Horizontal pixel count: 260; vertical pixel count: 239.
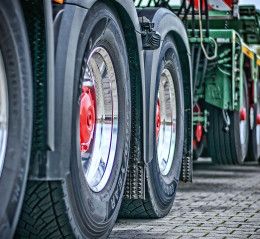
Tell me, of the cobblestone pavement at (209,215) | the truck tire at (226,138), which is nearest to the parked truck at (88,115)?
the cobblestone pavement at (209,215)

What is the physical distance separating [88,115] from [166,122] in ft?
6.14

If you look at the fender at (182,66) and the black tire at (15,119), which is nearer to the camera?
the black tire at (15,119)

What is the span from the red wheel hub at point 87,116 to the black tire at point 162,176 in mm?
798

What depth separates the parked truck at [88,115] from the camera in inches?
155

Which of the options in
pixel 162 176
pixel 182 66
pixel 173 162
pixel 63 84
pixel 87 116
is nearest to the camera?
pixel 63 84

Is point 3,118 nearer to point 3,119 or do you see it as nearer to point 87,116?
point 3,119

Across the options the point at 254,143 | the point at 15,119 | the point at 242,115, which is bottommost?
the point at 15,119

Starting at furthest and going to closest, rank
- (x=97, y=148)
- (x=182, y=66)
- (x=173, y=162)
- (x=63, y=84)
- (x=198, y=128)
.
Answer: (x=198, y=128) < (x=182, y=66) < (x=173, y=162) < (x=97, y=148) < (x=63, y=84)

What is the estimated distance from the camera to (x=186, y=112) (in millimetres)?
7102

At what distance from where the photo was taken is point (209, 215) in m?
6.75

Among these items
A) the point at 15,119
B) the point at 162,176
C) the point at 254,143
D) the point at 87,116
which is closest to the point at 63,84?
the point at 15,119

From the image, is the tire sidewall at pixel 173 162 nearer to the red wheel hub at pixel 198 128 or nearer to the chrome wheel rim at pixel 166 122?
the chrome wheel rim at pixel 166 122

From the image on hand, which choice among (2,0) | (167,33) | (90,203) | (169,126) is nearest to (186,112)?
(169,126)

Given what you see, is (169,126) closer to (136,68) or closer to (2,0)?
(136,68)
